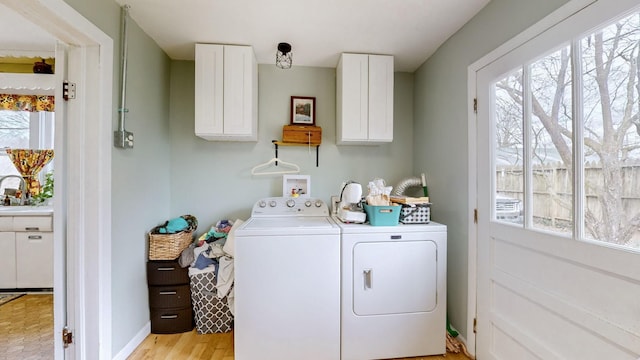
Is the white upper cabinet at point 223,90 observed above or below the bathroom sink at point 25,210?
above

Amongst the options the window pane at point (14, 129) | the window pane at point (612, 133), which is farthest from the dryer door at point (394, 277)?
the window pane at point (14, 129)

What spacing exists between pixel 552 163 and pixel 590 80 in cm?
38

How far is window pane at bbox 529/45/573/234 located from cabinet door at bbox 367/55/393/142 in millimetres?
1010

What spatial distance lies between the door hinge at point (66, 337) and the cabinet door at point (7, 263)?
6.10ft

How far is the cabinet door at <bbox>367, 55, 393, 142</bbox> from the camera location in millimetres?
2137

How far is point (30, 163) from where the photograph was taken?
271cm

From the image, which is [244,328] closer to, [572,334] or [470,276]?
[470,276]

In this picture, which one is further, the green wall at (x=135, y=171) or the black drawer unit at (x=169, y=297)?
the black drawer unit at (x=169, y=297)

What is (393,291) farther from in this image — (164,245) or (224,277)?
(164,245)

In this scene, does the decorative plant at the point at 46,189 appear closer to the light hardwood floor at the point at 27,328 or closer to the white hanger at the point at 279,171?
the light hardwood floor at the point at 27,328

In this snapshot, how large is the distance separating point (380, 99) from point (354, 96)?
235mm

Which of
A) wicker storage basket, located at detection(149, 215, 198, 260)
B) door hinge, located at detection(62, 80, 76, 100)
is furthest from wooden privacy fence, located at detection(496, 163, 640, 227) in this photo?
door hinge, located at detection(62, 80, 76, 100)

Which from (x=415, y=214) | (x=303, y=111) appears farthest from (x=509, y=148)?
(x=303, y=111)

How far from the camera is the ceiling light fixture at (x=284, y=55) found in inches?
78.3
